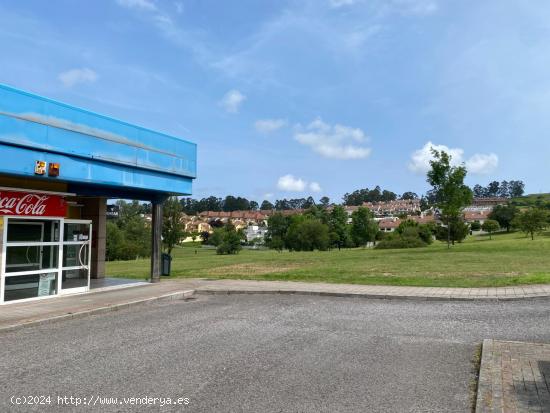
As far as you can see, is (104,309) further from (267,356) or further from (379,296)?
(379,296)

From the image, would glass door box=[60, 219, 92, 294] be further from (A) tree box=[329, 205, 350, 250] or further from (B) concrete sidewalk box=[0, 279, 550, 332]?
(A) tree box=[329, 205, 350, 250]

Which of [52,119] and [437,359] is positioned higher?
[52,119]

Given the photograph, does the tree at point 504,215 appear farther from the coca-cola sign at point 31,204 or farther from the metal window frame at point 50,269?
the coca-cola sign at point 31,204

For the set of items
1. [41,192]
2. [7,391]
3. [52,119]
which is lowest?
[7,391]

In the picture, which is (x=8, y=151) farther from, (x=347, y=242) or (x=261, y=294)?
(x=347, y=242)

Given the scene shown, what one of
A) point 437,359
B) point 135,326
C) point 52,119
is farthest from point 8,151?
point 437,359

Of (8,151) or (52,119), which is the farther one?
(52,119)

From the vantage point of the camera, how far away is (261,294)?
→ 14.2 meters

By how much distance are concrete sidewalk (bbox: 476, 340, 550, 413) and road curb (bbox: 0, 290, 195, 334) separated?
8.10 m

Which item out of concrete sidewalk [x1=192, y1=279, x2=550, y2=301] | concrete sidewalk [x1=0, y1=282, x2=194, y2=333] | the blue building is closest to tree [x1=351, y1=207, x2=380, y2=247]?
concrete sidewalk [x1=192, y1=279, x2=550, y2=301]

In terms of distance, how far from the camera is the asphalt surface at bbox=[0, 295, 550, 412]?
541 centimetres

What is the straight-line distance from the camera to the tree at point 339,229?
92.7 meters

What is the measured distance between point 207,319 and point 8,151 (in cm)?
579

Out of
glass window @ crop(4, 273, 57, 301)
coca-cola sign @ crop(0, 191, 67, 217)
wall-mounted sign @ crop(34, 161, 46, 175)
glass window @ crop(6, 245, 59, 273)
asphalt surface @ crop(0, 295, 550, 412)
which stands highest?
wall-mounted sign @ crop(34, 161, 46, 175)
